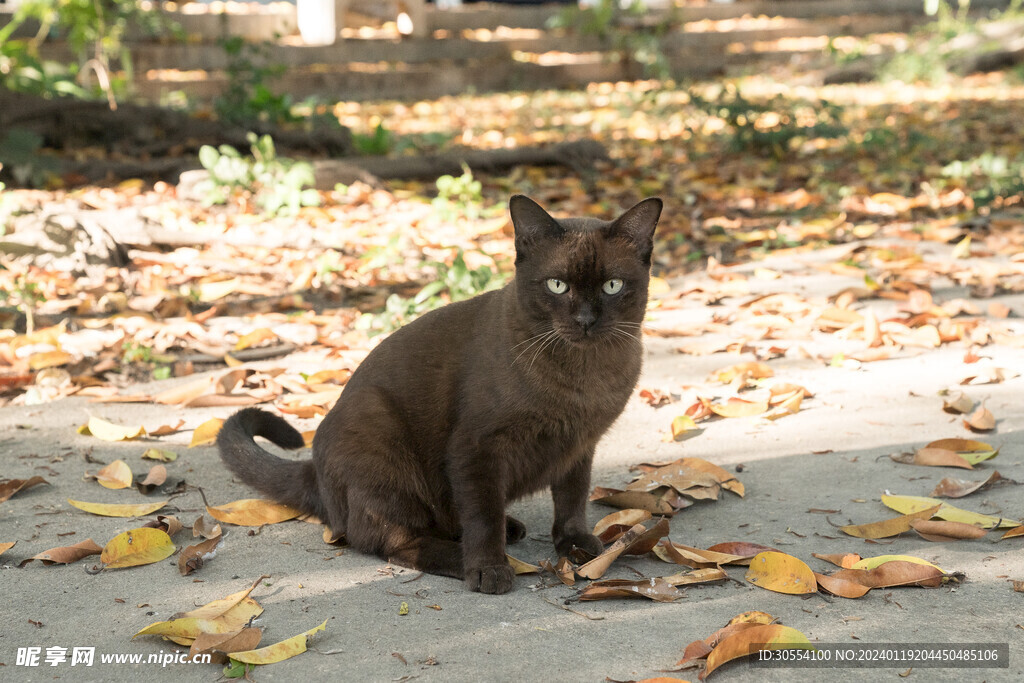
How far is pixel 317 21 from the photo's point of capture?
464 inches

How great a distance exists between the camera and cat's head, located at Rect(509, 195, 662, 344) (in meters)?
2.76

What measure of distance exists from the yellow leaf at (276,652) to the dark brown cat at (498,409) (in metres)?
0.58

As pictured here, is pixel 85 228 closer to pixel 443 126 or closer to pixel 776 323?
pixel 776 323

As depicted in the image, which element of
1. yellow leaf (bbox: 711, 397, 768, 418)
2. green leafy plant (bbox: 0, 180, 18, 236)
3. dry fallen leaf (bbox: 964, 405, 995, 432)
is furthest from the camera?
green leafy plant (bbox: 0, 180, 18, 236)

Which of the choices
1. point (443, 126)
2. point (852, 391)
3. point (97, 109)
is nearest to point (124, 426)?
point (852, 391)

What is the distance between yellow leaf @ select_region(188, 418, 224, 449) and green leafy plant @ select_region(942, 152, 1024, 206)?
16.9 feet

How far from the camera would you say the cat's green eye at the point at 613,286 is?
280cm

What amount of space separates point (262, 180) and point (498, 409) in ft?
16.1

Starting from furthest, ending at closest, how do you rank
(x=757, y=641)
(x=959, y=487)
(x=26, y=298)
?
(x=26, y=298), (x=959, y=487), (x=757, y=641)

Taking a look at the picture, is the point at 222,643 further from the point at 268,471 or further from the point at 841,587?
the point at 841,587

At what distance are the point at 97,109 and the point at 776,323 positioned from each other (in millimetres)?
6072

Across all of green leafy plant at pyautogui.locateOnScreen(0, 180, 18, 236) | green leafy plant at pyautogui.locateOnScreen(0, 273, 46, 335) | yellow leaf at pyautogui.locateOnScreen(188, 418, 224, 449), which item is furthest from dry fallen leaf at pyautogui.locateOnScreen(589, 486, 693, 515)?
green leafy plant at pyautogui.locateOnScreen(0, 180, 18, 236)

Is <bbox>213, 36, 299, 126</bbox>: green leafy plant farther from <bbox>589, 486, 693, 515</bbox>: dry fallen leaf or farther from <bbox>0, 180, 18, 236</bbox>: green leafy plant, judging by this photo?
<bbox>589, 486, 693, 515</bbox>: dry fallen leaf

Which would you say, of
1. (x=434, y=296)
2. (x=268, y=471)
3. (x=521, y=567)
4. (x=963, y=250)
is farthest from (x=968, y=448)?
(x=434, y=296)
